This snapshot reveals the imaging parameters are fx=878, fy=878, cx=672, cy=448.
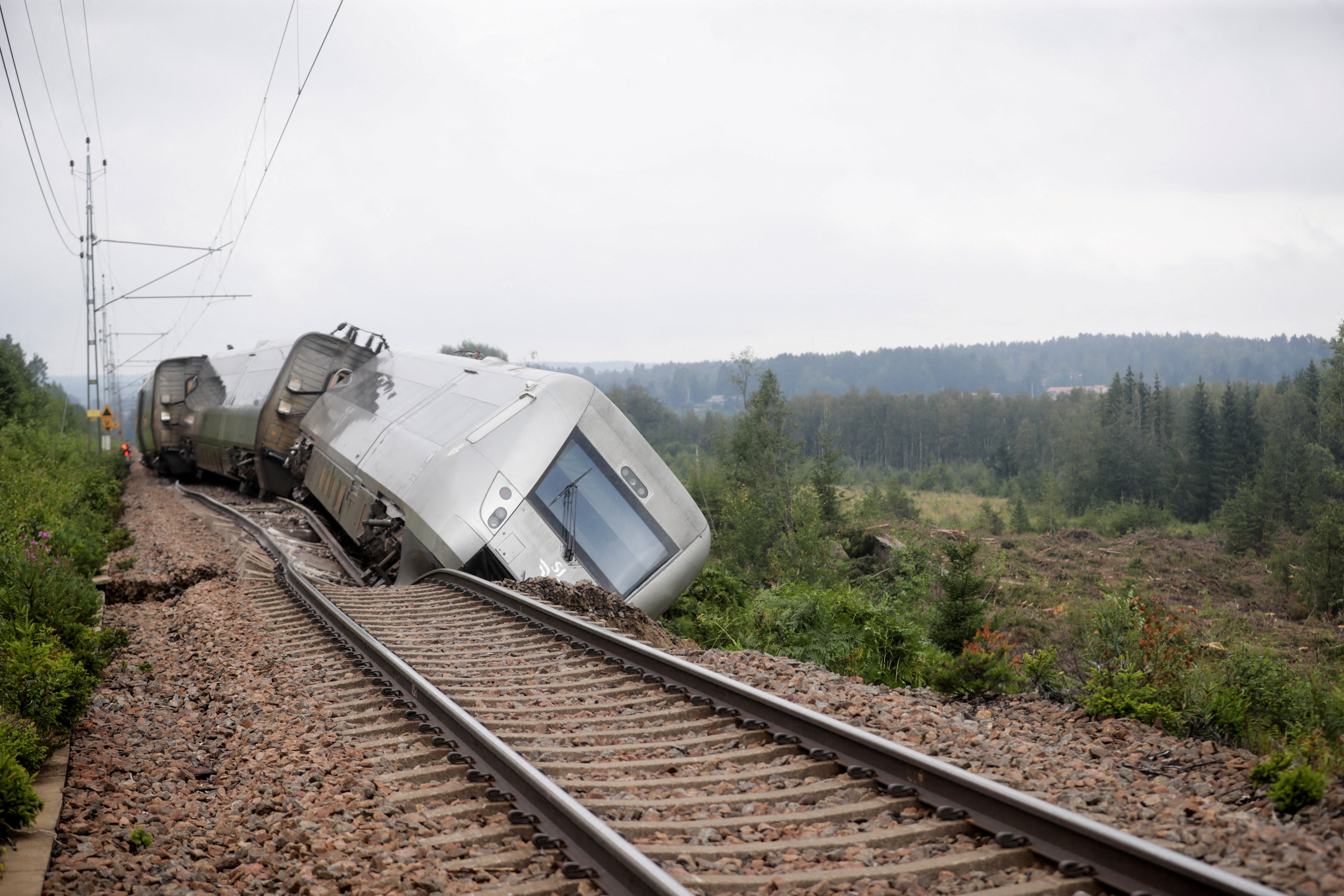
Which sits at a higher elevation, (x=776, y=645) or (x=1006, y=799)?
(x=1006, y=799)

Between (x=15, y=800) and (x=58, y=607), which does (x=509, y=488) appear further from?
(x=15, y=800)

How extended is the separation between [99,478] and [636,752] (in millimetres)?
26856

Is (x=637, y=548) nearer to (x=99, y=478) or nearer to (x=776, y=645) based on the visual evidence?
(x=776, y=645)

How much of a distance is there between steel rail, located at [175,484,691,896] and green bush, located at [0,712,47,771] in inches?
81.8

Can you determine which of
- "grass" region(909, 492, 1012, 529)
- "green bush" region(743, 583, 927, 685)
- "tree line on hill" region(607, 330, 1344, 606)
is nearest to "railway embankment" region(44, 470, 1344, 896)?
"green bush" region(743, 583, 927, 685)

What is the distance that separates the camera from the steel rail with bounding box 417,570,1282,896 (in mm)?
3229

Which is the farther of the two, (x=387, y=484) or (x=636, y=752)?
(x=387, y=484)

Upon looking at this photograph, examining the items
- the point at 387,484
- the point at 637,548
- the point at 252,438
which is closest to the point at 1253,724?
the point at 637,548

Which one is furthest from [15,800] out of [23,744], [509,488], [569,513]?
[569,513]

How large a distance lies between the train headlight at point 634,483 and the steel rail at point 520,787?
536cm

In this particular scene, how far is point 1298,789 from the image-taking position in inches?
153

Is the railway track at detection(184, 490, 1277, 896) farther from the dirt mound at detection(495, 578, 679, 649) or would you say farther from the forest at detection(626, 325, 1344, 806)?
the dirt mound at detection(495, 578, 679, 649)

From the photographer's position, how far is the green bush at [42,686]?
5508mm

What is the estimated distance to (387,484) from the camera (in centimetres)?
1366
